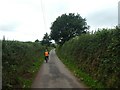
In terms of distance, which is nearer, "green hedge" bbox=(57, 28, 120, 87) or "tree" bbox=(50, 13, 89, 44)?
"green hedge" bbox=(57, 28, 120, 87)

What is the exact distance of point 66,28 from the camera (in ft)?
216

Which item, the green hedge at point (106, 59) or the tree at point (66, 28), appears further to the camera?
the tree at point (66, 28)

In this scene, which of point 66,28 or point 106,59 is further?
point 66,28

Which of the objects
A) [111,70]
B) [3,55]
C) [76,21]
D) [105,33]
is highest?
[76,21]

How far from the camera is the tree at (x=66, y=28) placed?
213 ft

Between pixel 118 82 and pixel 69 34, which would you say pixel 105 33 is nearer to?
pixel 118 82

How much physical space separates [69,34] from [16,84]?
50700 mm

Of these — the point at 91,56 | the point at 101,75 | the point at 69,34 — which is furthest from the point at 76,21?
the point at 101,75

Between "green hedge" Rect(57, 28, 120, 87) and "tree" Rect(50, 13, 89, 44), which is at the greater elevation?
"tree" Rect(50, 13, 89, 44)

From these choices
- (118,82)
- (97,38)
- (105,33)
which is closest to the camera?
(118,82)

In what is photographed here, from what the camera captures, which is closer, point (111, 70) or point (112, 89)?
point (112, 89)

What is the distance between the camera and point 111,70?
13.7 meters

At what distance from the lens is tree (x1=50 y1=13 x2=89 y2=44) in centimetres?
6494

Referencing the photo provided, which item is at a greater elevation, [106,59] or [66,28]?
[66,28]
